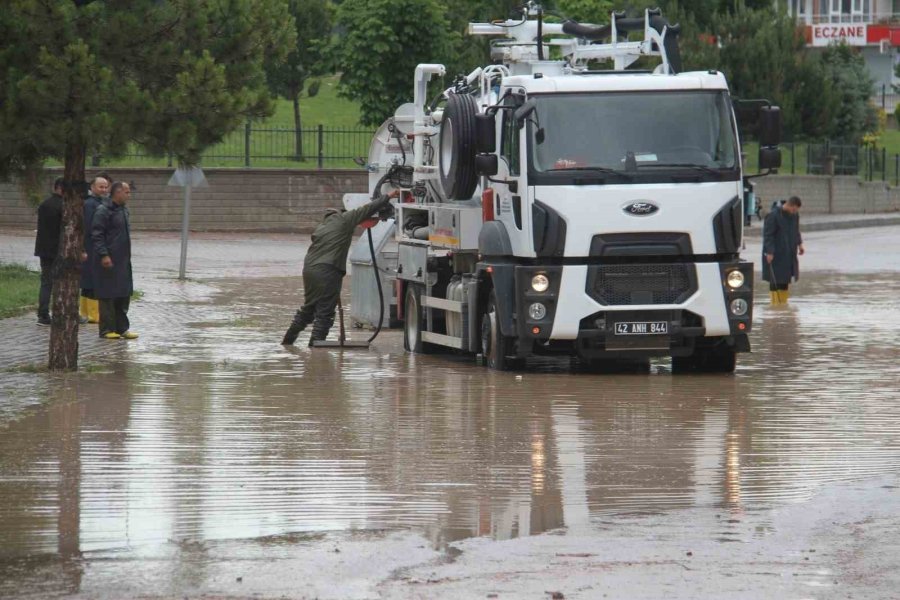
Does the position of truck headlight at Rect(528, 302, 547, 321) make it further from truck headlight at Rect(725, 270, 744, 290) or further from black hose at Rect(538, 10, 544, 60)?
black hose at Rect(538, 10, 544, 60)

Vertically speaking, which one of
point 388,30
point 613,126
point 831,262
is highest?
point 388,30

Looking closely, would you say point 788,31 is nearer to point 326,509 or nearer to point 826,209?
point 826,209

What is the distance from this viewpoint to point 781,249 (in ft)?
78.4

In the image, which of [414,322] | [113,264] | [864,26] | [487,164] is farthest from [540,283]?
[864,26]

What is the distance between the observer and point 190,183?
1070 inches

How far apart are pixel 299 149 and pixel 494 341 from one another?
29.7 metres

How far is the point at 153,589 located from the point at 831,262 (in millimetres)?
29166

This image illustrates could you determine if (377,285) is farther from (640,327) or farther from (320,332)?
(640,327)

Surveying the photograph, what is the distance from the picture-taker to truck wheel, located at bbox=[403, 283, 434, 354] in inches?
696

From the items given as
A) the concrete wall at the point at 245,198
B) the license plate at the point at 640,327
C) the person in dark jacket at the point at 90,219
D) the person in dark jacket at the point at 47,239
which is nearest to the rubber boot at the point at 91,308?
the person in dark jacket at the point at 90,219

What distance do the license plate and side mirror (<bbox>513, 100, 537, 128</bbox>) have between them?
6.56 ft

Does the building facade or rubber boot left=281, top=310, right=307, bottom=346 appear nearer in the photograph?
rubber boot left=281, top=310, right=307, bottom=346

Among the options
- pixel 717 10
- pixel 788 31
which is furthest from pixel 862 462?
pixel 717 10

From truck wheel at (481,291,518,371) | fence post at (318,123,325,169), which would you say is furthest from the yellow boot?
fence post at (318,123,325,169)
